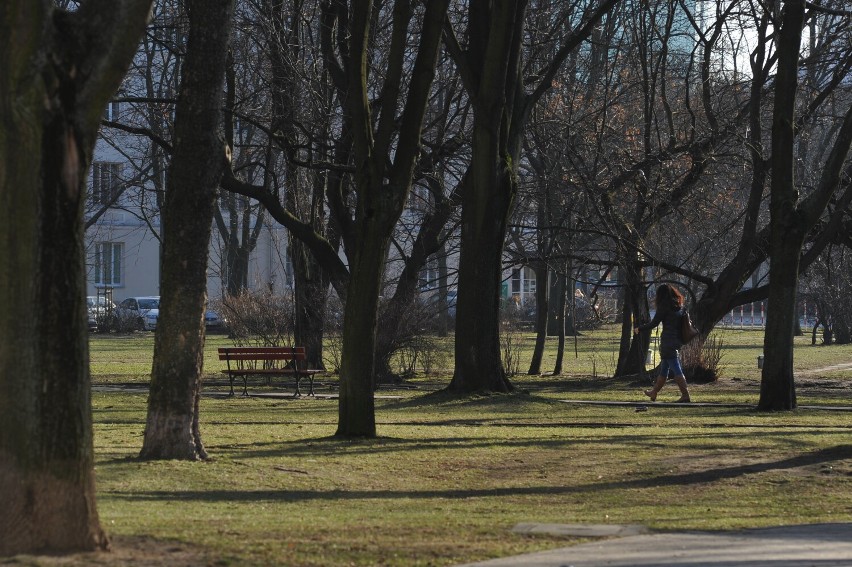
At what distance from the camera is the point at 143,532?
7988 millimetres

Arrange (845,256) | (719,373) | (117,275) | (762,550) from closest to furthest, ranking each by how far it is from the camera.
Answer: (762,550) < (719,373) < (845,256) < (117,275)

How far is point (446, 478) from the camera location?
40.1 ft

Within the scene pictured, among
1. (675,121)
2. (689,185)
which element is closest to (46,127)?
(689,185)

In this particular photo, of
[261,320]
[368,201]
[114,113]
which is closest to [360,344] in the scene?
Result: [368,201]

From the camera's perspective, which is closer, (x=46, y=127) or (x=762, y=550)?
(x=46, y=127)

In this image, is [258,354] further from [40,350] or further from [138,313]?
[138,313]

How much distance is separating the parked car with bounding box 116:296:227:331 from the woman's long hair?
37679 millimetres

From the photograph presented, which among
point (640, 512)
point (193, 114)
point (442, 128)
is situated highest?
point (442, 128)

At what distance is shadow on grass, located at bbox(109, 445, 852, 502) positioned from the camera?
33.5 feet

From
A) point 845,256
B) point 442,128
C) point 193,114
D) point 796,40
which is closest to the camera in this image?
point 193,114

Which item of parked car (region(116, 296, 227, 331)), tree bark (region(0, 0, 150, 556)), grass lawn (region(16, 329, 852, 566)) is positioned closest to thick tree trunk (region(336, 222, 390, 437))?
grass lawn (region(16, 329, 852, 566))

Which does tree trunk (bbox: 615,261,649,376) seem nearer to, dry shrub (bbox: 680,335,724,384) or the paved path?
dry shrub (bbox: 680,335,724,384)

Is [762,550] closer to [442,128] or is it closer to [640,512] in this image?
[640,512]

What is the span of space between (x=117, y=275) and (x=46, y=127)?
240 feet
